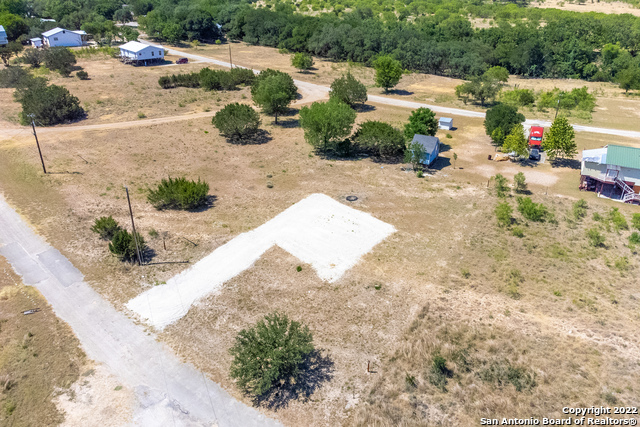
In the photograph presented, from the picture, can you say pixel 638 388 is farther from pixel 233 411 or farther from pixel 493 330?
pixel 233 411

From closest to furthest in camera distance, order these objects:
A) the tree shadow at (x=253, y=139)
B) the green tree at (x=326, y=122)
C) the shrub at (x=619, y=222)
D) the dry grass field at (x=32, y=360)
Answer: the dry grass field at (x=32, y=360) < the shrub at (x=619, y=222) < the green tree at (x=326, y=122) < the tree shadow at (x=253, y=139)

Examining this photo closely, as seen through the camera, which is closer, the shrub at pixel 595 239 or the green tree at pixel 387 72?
the shrub at pixel 595 239

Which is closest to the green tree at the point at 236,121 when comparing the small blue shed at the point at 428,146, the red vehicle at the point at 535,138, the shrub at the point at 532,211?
the small blue shed at the point at 428,146

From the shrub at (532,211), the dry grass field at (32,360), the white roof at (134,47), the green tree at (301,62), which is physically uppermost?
the white roof at (134,47)

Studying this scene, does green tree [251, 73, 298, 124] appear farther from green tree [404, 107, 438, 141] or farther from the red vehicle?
the red vehicle

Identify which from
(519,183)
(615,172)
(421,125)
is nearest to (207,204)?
(421,125)

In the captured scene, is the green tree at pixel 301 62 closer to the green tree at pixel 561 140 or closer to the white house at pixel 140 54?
the white house at pixel 140 54
